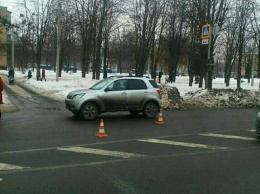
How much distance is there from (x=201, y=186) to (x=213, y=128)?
21.9ft

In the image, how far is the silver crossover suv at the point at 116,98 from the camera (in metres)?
13.1

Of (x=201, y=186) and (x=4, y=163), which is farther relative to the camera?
(x=4, y=163)

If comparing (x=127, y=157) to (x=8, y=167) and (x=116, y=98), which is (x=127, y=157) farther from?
(x=116, y=98)

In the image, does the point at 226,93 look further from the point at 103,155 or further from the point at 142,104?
the point at 103,155

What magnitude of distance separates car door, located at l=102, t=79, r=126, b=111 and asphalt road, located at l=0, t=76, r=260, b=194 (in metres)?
0.89

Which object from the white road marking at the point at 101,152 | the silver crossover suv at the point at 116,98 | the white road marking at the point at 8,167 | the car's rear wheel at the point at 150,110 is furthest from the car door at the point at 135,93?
the white road marking at the point at 8,167

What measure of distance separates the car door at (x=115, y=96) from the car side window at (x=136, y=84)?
28 centimetres

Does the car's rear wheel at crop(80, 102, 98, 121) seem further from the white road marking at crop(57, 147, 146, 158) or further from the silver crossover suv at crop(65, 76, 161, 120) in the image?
the white road marking at crop(57, 147, 146, 158)

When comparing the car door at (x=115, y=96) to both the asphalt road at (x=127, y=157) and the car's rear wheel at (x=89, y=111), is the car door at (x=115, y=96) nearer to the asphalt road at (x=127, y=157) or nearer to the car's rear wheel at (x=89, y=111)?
the car's rear wheel at (x=89, y=111)

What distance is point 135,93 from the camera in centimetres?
1396

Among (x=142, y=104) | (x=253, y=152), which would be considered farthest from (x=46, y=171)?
(x=142, y=104)

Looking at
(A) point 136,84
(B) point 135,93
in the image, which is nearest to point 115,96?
(B) point 135,93

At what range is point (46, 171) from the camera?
628 cm

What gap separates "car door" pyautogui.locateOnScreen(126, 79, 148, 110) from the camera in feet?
45.5
